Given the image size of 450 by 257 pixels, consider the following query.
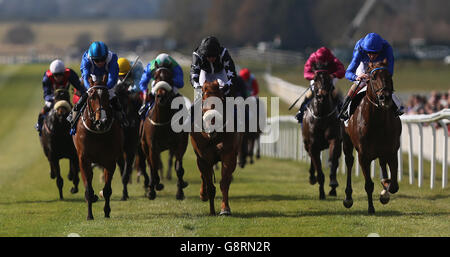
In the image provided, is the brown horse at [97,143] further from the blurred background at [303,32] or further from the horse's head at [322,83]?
the blurred background at [303,32]

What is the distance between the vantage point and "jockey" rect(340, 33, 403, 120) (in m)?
11.1

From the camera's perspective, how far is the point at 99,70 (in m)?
11.8

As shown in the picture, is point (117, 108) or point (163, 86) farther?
point (163, 86)

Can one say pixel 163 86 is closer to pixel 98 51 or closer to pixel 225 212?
pixel 98 51

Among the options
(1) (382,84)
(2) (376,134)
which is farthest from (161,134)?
(1) (382,84)

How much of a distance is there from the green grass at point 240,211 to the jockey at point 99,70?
4.37ft

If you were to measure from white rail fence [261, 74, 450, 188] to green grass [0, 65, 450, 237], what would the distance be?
375 mm

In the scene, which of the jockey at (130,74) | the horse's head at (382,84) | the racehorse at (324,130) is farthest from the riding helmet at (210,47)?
the jockey at (130,74)

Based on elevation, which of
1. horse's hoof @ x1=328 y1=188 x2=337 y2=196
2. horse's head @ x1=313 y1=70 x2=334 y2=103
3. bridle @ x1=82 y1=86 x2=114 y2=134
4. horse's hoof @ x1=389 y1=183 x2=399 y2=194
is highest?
Answer: horse's head @ x1=313 y1=70 x2=334 y2=103

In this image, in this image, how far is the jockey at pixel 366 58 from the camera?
36.4ft

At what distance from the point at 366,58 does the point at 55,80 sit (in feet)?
16.8

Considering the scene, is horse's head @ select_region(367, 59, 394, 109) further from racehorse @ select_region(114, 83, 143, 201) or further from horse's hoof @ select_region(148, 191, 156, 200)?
racehorse @ select_region(114, 83, 143, 201)

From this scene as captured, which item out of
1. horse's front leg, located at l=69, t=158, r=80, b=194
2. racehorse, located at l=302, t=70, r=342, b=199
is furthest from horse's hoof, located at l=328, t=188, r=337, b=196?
horse's front leg, located at l=69, t=158, r=80, b=194
